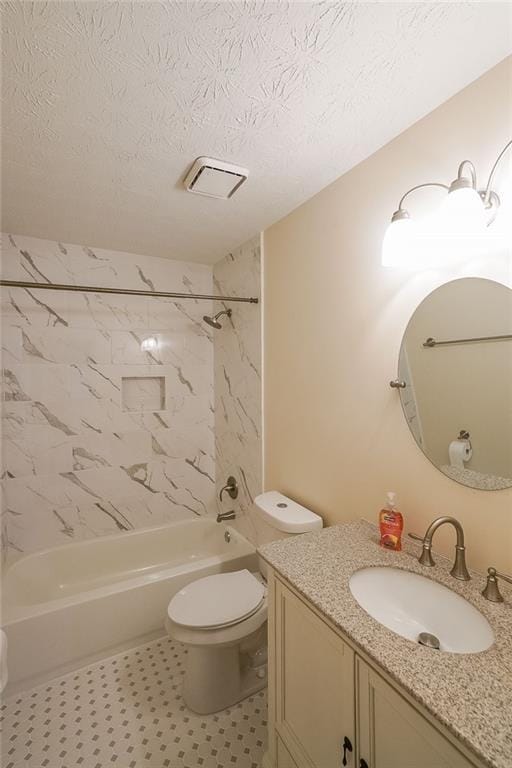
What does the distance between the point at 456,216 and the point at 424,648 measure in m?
1.11

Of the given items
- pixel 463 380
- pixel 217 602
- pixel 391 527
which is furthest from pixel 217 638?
pixel 463 380

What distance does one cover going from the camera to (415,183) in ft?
4.03

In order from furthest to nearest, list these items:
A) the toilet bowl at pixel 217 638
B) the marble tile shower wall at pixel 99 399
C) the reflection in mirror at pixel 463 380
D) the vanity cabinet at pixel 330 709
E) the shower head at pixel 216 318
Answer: the shower head at pixel 216 318 < the marble tile shower wall at pixel 99 399 < the toilet bowl at pixel 217 638 < the reflection in mirror at pixel 463 380 < the vanity cabinet at pixel 330 709

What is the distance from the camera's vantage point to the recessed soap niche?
2559 mm

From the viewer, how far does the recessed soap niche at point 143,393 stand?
2559 mm

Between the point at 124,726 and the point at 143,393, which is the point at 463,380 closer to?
the point at 124,726

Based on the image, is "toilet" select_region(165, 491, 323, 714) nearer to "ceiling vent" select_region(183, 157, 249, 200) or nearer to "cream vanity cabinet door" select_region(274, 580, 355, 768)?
"cream vanity cabinet door" select_region(274, 580, 355, 768)

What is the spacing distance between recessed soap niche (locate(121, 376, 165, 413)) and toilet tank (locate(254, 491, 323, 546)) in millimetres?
1213

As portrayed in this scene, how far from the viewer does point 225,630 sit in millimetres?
1503

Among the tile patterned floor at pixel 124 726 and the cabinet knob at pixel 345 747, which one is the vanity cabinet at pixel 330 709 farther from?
the tile patterned floor at pixel 124 726

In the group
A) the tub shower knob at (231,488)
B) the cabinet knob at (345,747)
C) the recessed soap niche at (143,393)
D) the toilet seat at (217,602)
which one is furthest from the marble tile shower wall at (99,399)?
the cabinet knob at (345,747)

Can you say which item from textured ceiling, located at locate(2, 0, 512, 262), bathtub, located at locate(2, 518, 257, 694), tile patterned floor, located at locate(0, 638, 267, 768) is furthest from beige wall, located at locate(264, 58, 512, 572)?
tile patterned floor, located at locate(0, 638, 267, 768)

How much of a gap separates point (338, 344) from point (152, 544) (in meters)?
2.04

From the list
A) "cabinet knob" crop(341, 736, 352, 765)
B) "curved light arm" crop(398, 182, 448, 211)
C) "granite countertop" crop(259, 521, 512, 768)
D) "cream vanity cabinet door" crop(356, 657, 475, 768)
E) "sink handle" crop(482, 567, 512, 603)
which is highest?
"curved light arm" crop(398, 182, 448, 211)
